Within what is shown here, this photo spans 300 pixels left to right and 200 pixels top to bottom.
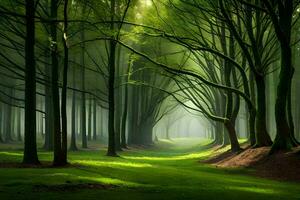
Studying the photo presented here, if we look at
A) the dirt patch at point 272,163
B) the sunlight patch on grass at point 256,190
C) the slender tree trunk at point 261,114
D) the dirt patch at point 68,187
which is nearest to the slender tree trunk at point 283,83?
the dirt patch at point 272,163

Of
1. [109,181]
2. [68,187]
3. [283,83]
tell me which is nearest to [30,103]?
[109,181]

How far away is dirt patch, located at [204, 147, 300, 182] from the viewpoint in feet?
64.9

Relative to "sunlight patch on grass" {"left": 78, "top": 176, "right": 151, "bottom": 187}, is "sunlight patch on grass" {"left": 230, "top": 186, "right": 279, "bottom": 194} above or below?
below

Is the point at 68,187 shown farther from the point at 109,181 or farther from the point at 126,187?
the point at 109,181

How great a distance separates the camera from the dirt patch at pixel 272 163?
1978 centimetres

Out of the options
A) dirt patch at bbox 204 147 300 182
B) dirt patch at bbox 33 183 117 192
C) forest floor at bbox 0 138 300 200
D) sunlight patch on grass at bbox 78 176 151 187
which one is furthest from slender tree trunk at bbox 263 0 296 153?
dirt patch at bbox 33 183 117 192

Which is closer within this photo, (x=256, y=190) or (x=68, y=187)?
(x=68, y=187)

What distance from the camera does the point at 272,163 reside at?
71.2ft

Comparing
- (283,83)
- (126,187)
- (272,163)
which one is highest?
(283,83)

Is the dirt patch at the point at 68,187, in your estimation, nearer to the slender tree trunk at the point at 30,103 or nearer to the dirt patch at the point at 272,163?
the slender tree trunk at the point at 30,103

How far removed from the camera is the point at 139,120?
180 feet

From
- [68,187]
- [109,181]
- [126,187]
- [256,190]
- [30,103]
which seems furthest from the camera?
[30,103]

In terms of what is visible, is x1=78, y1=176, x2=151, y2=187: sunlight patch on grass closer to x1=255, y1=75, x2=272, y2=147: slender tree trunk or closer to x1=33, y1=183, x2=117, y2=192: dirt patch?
x1=33, y1=183, x2=117, y2=192: dirt patch

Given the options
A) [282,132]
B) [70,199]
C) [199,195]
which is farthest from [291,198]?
[282,132]
